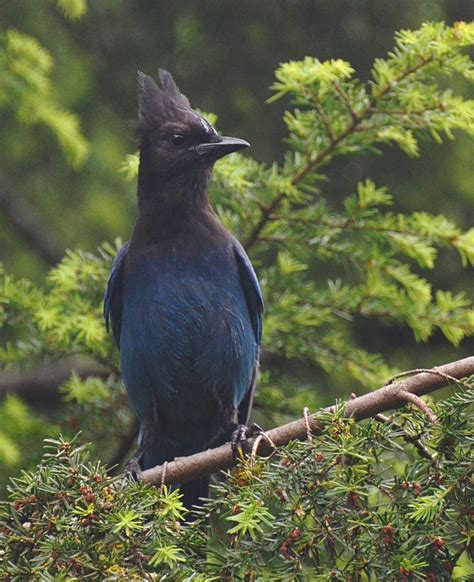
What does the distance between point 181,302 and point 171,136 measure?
736 millimetres

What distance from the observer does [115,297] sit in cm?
454

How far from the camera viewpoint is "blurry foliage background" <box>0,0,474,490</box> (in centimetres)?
593

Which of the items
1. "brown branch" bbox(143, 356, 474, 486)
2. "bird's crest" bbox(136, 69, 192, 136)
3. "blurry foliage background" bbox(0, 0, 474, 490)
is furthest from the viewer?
"blurry foliage background" bbox(0, 0, 474, 490)

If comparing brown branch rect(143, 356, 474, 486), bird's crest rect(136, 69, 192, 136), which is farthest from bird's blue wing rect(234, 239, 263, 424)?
brown branch rect(143, 356, 474, 486)

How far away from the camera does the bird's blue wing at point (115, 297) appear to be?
4324 millimetres

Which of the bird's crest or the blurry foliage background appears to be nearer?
the bird's crest

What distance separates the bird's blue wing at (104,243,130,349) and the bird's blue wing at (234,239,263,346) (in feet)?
1.56

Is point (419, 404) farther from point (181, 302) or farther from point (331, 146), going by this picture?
point (181, 302)

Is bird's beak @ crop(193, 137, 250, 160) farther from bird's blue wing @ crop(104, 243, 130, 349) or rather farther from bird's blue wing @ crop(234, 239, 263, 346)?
bird's blue wing @ crop(104, 243, 130, 349)

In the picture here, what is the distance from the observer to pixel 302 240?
4.16m

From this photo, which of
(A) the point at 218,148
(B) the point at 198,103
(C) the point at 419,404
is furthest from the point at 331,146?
(B) the point at 198,103

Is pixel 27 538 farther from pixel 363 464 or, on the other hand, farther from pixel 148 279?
pixel 148 279

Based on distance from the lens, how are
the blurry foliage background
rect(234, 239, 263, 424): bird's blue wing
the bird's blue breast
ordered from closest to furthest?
the bird's blue breast
rect(234, 239, 263, 424): bird's blue wing
the blurry foliage background

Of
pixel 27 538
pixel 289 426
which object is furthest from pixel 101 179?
pixel 27 538
